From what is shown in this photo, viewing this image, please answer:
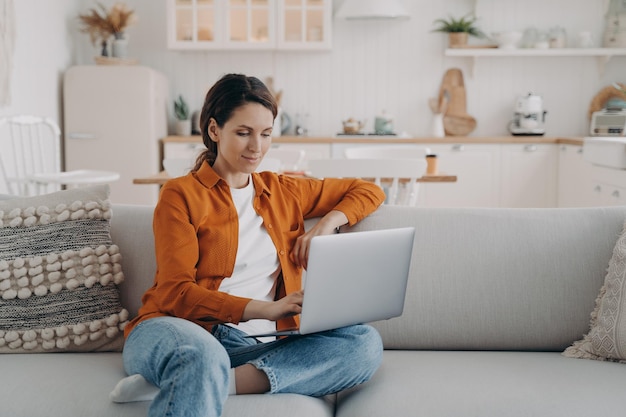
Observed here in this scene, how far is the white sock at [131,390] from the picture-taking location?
1.56 meters

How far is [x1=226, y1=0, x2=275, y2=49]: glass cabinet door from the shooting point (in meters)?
5.70

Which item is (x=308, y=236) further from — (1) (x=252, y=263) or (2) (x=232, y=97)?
(2) (x=232, y=97)

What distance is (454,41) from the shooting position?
19.1ft

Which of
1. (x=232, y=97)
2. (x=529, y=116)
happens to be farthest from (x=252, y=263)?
(x=529, y=116)

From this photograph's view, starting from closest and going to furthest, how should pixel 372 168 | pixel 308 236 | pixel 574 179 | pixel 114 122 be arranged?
pixel 308 236 < pixel 372 168 < pixel 574 179 < pixel 114 122

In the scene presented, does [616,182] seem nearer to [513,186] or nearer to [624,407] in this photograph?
[513,186]

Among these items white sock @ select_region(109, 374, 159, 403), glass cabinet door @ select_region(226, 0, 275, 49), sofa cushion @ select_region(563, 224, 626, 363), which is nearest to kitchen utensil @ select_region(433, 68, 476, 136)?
glass cabinet door @ select_region(226, 0, 275, 49)

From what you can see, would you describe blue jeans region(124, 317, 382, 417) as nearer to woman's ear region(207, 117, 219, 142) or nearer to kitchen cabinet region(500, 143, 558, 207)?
woman's ear region(207, 117, 219, 142)

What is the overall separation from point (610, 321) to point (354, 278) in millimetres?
704

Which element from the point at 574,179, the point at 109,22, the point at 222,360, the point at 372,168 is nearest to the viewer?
the point at 222,360

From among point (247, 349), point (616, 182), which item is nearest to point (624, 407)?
point (247, 349)

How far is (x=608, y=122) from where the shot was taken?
5.55 m

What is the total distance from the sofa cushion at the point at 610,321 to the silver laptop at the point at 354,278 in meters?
0.54

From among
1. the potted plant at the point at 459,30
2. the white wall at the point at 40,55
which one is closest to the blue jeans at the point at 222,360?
the white wall at the point at 40,55
